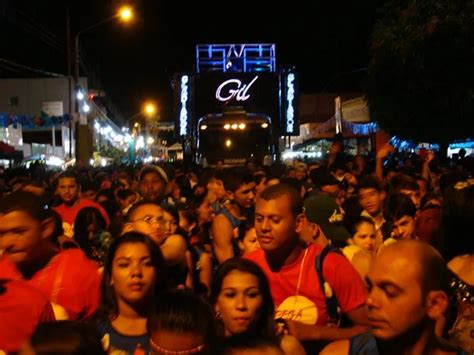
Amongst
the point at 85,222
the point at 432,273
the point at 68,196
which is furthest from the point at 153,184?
the point at 432,273

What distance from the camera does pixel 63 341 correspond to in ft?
8.29

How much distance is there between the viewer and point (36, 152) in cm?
4022

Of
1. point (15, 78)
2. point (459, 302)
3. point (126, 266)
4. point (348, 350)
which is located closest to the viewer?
point (348, 350)

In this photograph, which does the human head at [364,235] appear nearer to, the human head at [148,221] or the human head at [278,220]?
the human head at [278,220]

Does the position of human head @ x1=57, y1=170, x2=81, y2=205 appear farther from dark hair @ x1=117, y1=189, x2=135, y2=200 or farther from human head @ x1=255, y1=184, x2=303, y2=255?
human head @ x1=255, y1=184, x2=303, y2=255

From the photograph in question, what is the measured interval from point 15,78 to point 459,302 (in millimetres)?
58996

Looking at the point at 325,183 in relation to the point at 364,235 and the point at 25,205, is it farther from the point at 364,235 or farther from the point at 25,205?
the point at 25,205

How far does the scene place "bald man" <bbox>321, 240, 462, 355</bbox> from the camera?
2848 mm

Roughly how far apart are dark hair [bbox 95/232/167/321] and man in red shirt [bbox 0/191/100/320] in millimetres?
141

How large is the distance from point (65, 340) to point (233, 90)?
2211cm

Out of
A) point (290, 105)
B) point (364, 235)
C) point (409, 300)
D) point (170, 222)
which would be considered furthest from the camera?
point (290, 105)

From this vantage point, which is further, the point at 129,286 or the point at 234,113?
the point at 234,113

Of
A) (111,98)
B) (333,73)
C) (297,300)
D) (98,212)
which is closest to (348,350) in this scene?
(297,300)

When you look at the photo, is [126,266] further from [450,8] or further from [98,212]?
[450,8]
